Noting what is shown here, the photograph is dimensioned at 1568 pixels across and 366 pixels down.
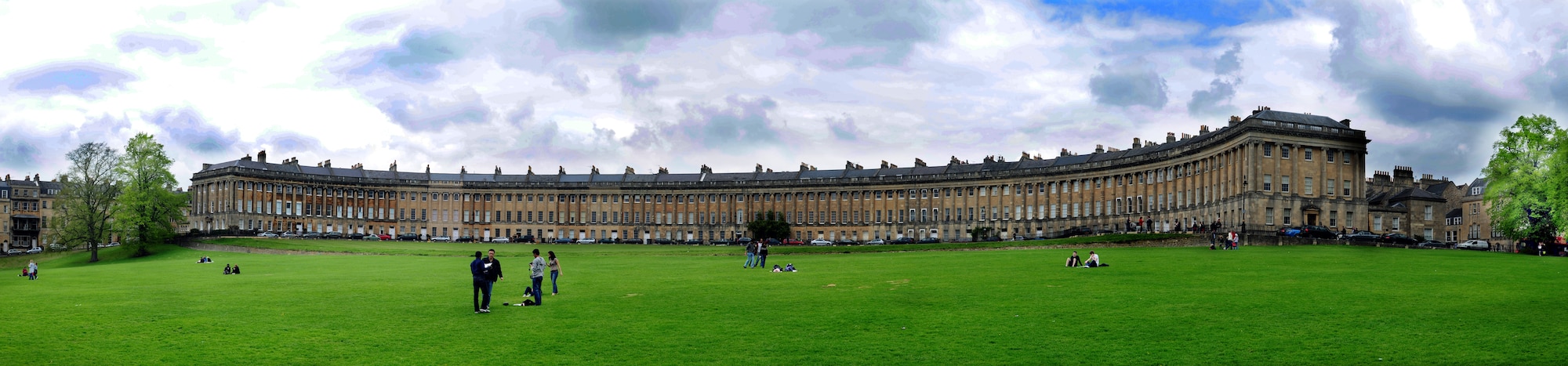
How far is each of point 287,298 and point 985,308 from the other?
1856 centimetres

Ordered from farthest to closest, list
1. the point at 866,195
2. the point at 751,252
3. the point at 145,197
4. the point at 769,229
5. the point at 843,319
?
the point at 866,195 < the point at 769,229 < the point at 145,197 < the point at 751,252 < the point at 843,319

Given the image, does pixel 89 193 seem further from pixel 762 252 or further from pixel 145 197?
pixel 762 252

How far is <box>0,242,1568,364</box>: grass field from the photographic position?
20531 mm

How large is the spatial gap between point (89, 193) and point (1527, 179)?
330 feet

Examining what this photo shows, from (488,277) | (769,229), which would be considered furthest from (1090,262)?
(769,229)

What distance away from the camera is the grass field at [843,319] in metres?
20.5

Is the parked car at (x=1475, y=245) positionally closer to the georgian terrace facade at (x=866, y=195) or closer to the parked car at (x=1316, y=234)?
the parked car at (x=1316, y=234)

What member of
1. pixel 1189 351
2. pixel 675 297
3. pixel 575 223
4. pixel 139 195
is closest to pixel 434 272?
pixel 675 297

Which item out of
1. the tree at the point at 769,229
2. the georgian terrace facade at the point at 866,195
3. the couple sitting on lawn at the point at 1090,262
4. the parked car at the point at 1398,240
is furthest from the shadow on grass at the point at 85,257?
the parked car at the point at 1398,240

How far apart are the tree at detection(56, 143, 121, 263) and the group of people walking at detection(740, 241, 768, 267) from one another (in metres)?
A: 66.0

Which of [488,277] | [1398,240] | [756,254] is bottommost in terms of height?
[756,254]

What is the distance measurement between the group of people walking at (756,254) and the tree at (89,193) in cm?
6602

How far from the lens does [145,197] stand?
9319 centimetres

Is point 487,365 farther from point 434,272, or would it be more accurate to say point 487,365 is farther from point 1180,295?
point 434,272
